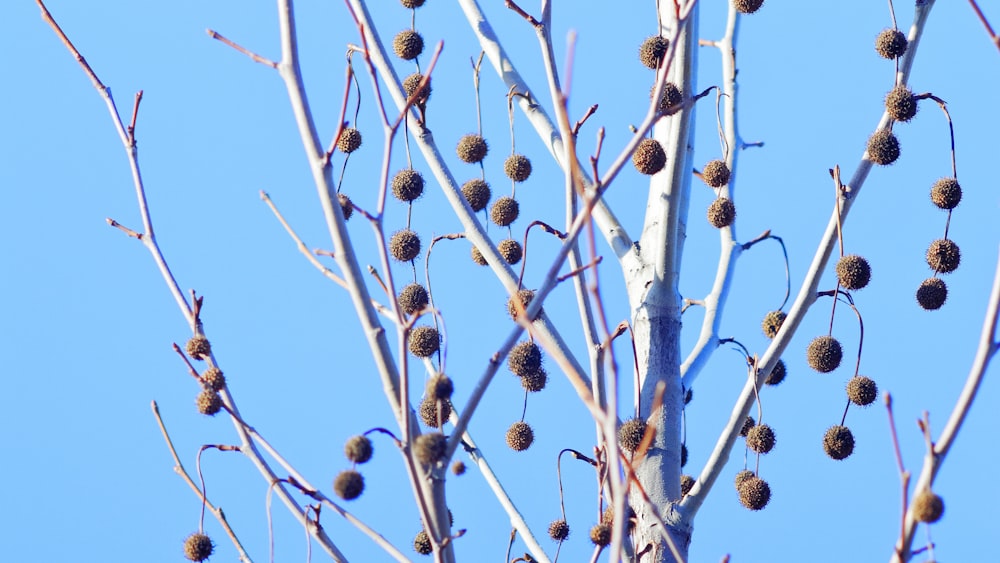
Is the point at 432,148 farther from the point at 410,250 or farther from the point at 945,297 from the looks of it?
the point at 945,297

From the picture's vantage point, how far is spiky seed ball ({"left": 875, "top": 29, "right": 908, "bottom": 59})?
4.89ft

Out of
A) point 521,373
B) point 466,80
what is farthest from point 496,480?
point 466,80

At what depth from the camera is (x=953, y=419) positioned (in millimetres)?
874

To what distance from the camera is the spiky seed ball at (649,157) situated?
1.50 meters

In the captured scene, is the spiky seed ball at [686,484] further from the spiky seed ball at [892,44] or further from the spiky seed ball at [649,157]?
the spiky seed ball at [892,44]

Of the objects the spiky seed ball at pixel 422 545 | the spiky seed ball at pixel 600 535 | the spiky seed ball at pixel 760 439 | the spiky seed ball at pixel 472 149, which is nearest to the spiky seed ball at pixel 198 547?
the spiky seed ball at pixel 422 545

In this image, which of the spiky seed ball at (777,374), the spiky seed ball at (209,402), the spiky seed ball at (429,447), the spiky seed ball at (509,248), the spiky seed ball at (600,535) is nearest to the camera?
the spiky seed ball at (429,447)

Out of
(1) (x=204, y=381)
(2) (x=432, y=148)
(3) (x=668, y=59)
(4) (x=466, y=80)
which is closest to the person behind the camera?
(3) (x=668, y=59)

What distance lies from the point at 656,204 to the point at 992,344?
0.88 metres

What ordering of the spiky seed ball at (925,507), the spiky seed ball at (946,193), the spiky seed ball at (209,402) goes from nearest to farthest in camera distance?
the spiky seed ball at (925,507) < the spiky seed ball at (209,402) < the spiky seed ball at (946,193)

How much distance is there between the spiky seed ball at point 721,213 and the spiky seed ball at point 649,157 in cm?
20

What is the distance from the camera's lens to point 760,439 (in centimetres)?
165

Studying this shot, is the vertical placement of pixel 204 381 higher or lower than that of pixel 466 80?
lower

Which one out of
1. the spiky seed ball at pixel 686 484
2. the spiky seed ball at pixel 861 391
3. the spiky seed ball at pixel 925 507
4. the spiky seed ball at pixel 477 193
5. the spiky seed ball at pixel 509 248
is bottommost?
the spiky seed ball at pixel 925 507
